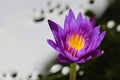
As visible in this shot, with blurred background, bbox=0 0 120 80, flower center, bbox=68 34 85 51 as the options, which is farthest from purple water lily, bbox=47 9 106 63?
blurred background, bbox=0 0 120 80

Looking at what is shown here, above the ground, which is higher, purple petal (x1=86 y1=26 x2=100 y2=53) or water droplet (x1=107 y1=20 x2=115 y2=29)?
water droplet (x1=107 y1=20 x2=115 y2=29)

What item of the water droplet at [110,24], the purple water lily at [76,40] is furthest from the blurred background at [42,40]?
the purple water lily at [76,40]

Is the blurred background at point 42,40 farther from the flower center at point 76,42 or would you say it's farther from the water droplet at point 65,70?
the flower center at point 76,42

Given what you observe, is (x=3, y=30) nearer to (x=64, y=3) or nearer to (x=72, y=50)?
(x=64, y=3)

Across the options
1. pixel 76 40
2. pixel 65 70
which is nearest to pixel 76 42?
pixel 76 40

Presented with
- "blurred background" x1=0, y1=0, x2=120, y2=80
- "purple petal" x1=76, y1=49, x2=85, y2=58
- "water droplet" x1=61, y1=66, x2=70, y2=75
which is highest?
"blurred background" x1=0, y1=0, x2=120, y2=80

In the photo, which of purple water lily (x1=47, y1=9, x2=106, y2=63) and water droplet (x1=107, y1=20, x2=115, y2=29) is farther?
water droplet (x1=107, y1=20, x2=115, y2=29)

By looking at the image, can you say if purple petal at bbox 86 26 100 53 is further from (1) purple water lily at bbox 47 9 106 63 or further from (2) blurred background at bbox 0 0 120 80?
(2) blurred background at bbox 0 0 120 80
